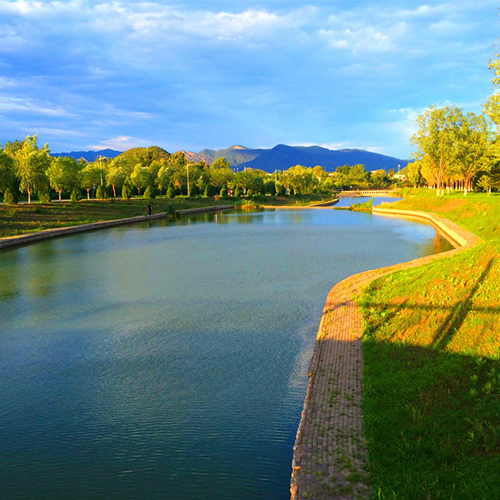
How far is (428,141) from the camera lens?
247 feet

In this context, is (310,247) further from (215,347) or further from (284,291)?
(215,347)

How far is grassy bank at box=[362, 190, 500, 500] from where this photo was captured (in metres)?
6.41

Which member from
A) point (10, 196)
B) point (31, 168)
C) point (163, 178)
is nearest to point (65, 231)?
point (10, 196)

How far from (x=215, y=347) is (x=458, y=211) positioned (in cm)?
4703

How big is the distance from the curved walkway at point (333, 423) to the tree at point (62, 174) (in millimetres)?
58713

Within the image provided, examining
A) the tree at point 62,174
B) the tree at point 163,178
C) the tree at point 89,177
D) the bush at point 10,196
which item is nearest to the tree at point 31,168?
the bush at point 10,196

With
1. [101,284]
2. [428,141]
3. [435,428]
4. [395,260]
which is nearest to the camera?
[435,428]

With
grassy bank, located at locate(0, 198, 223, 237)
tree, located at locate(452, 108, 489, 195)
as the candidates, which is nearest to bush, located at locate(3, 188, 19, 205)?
grassy bank, located at locate(0, 198, 223, 237)

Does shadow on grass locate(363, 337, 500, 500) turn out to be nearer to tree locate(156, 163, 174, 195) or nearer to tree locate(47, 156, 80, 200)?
tree locate(47, 156, 80, 200)

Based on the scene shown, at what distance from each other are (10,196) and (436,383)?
2013 inches

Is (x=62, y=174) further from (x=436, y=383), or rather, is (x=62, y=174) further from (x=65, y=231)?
(x=436, y=383)

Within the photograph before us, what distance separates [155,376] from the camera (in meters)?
11.7

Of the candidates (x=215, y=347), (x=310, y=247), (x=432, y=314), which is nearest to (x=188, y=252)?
(x=310, y=247)

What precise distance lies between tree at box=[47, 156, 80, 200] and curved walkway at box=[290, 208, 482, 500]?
5871 centimetres
